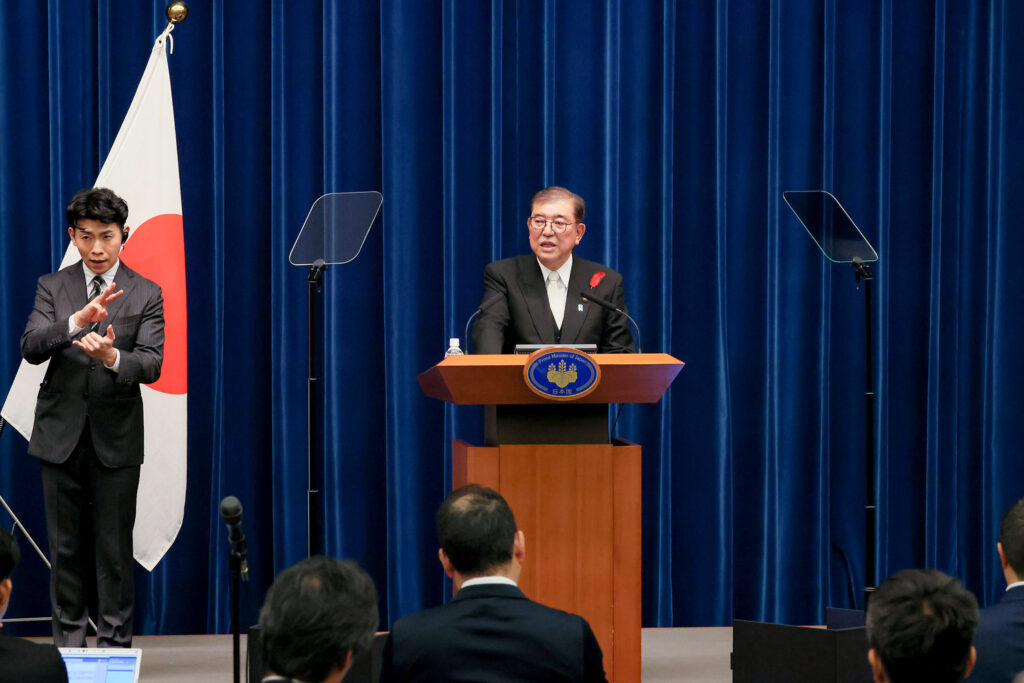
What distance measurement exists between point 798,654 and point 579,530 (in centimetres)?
69

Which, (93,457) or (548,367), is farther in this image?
(93,457)

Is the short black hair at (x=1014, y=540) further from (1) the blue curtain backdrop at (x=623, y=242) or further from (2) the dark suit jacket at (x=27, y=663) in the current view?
(1) the blue curtain backdrop at (x=623, y=242)

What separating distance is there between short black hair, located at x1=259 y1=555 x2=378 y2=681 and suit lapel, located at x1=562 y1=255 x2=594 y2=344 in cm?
230

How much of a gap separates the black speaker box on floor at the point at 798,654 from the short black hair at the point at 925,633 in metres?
1.39

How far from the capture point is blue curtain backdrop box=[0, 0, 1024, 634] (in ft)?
15.8

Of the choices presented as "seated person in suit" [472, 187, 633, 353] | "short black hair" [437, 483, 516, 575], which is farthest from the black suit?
"short black hair" [437, 483, 516, 575]

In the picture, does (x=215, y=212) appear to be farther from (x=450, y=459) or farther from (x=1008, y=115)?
(x=1008, y=115)

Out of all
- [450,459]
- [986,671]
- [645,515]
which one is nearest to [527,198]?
[450,459]

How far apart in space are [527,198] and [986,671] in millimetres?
3407

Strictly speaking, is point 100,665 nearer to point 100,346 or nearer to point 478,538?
point 100,346

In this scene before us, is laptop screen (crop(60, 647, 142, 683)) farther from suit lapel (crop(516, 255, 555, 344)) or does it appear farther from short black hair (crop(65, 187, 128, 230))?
suit lapel (crop(516, 255, 555, 344))

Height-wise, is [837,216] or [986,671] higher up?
[837,216]

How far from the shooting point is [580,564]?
10.1 ft

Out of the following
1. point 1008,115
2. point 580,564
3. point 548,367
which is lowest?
point 580,564
